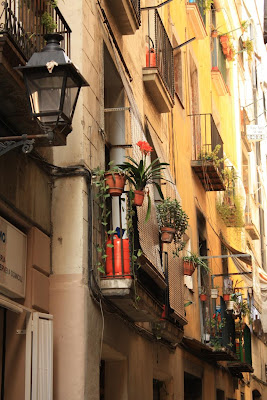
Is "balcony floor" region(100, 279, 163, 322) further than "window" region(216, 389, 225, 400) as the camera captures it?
No

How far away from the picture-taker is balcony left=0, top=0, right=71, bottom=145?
6856 millimetres

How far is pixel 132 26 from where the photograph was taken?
11.3 meters

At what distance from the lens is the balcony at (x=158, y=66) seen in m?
13.1

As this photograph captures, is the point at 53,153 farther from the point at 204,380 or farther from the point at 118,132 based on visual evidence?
the point at 204,380

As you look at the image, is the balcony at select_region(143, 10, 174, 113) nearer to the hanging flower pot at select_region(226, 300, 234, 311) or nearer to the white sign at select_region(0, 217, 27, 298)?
the white sign at select_region(0, 217, 27, 298)

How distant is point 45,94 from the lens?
265 inches

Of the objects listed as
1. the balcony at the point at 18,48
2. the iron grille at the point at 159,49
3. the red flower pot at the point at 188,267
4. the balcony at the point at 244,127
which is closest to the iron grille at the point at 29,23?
the balcony at the point at 18,48

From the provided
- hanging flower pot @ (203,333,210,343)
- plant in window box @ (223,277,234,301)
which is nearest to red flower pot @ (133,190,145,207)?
hanging flower pot @ (203,333,210,343)

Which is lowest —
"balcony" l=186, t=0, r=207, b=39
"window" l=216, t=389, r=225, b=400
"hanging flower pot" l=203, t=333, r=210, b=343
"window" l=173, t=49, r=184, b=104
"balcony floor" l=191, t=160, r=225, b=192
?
"window" l=216, t=389, r=225, b=400

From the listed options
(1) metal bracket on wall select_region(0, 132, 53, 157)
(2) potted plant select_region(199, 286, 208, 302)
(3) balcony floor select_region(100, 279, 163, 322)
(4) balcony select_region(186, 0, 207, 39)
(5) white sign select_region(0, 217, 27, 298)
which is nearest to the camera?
(1) metal bracket on wall select_region(0, 132, 53, 157)

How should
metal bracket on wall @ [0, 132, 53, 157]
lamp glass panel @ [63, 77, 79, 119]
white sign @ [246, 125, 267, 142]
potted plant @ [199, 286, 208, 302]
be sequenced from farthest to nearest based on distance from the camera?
1. white sign @ [246, 125, 267, 142]
2. potted plant @ [199, 286, 208, 302]
3. lamp glass panel @ [63, 77, 79, 119]
4. metal bracket on wall @ [0, 132, 53, 157]

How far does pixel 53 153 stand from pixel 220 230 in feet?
44.0

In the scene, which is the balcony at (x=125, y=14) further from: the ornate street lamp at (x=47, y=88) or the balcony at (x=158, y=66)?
the ornate street lamp at (x=47, y=88)

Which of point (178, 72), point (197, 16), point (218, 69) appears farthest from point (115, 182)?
point (218, 69)
